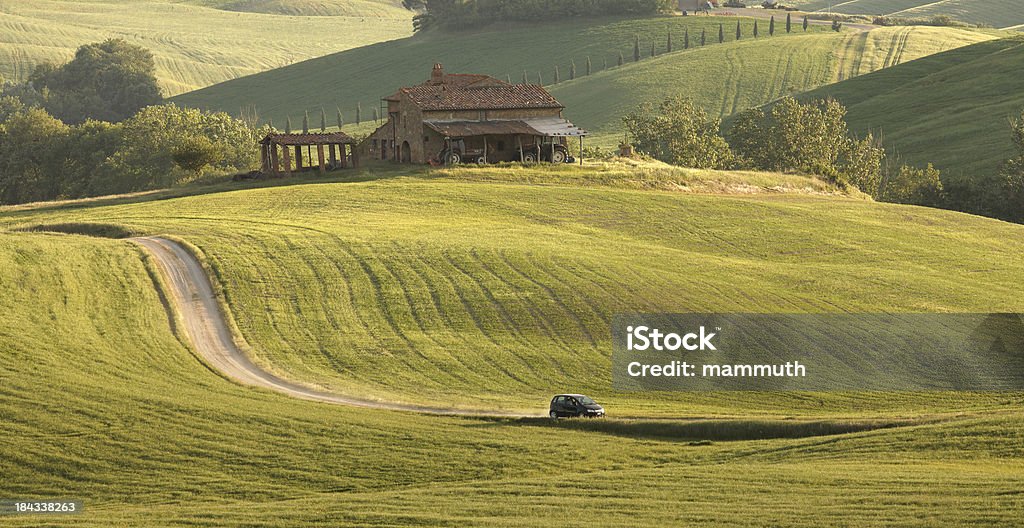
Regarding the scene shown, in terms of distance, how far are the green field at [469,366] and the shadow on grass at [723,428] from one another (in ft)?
0.33

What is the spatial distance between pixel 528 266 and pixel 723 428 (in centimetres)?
2664

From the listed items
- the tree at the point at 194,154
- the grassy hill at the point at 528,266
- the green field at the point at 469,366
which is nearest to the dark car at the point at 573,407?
the green field at the point at 469,366

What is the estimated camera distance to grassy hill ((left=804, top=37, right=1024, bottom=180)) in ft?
495

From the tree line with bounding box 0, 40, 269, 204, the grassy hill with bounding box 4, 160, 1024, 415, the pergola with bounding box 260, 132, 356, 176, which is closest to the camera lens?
the grassy hill with bounding box 4, 160, 1024, 415

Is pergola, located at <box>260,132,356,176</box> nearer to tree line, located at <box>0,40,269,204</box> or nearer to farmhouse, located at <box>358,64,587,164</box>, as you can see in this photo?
farmhouse, located at <box>358,64,587,164</box>

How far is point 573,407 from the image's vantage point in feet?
139

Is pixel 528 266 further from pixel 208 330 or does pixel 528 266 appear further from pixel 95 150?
pixel 95 150

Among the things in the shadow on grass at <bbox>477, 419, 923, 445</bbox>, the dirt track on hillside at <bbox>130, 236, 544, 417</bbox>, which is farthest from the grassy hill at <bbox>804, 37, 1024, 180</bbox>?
the shadow on grass at <bbox>477, 419, 923, 445</bbox>

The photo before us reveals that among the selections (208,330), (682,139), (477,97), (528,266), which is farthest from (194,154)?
(208,330)

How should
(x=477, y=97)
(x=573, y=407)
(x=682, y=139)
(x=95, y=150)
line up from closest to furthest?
(x=573, y=407)
(x=477, y=97)
(x=95, y=150)
(x=682, y=139)

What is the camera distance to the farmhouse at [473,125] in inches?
3917

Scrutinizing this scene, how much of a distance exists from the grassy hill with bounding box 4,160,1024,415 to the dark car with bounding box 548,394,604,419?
2264 mm

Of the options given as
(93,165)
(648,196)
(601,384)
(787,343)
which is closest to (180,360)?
(601,384)

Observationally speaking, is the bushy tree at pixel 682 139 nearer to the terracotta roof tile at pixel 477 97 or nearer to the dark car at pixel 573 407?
the terracotta roof tile at pixel 477 97
